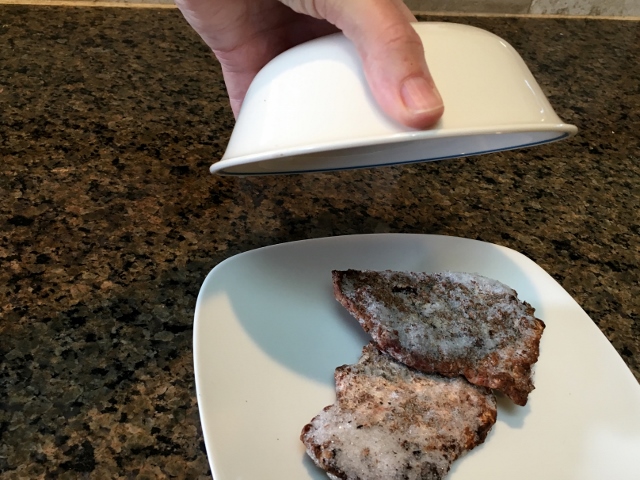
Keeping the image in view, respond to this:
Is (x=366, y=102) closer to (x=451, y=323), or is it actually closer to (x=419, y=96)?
(x=419, y=96)

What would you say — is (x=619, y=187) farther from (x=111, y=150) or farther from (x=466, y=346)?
(x=111, y=150)

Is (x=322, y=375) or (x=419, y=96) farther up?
(x=419, y=96)

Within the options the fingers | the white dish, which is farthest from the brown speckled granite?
the fingers

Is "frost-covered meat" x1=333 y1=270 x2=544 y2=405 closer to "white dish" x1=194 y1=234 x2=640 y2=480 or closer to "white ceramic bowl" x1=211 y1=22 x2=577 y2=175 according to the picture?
"white dish" x1=194 y1=234 x2=640 y2=480

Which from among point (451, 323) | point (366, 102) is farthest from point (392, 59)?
point (451, 323)

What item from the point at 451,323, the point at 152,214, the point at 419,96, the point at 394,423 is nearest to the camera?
the point at 419,96

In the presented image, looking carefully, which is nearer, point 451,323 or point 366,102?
point 366,102

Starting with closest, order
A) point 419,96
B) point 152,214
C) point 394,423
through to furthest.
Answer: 1. point 419,96
2. point 394,423
3. point 152,214
